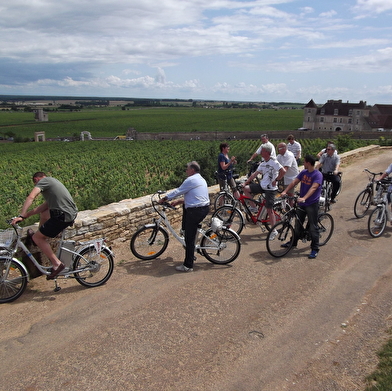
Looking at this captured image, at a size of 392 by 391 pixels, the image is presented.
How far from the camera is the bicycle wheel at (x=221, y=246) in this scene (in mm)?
6105

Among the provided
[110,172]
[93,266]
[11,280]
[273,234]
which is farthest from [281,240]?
[110,172]

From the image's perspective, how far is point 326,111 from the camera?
94.2 meters

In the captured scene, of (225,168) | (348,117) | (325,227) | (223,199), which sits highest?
(348,117)

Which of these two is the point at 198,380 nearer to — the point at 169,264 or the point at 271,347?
the point at 271,347

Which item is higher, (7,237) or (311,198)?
(311,198)

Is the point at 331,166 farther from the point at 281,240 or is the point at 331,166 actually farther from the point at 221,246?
the point at 221,246

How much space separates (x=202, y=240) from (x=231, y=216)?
5.00 ft

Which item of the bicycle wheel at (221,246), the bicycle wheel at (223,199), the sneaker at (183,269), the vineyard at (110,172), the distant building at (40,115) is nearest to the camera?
the sneaker at (183,269)

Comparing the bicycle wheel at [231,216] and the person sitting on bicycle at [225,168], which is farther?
the person sitting on bicycle at [225,168]

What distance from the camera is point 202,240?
20.1ft

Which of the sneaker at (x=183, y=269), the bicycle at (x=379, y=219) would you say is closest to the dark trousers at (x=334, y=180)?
the bicycle at (x=379, y=219)

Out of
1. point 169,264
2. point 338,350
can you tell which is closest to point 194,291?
point 169,264

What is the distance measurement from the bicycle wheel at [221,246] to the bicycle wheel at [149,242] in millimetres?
731

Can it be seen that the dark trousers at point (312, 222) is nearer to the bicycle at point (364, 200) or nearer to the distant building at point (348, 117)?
the bicycle at point (364, 200)
